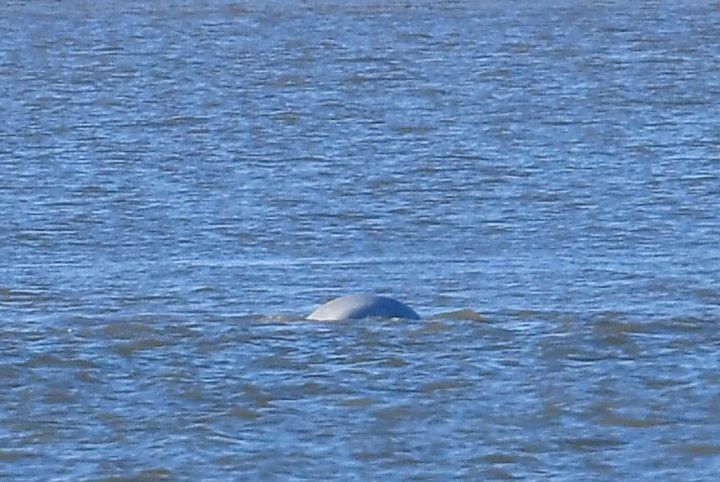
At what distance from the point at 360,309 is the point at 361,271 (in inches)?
67.4

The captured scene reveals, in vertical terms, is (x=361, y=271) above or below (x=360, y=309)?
below

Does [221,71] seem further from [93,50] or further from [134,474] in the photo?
[134,474]

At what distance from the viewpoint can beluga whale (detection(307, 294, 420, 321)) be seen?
40.9 feet

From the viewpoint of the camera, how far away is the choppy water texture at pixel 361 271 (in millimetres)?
10312

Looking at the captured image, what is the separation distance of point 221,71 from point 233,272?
14205mm

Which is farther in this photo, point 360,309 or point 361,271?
point 361,271

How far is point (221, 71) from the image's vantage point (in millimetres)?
28125

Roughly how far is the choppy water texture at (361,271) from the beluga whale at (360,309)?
61 millimetres

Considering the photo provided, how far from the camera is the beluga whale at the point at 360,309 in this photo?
40.9 ft

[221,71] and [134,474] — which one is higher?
[134,474]

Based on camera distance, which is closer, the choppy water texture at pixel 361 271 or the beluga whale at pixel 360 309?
the choppy water texture at pixel 361 271

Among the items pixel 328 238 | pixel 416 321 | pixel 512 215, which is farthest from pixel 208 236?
pixel 416 321

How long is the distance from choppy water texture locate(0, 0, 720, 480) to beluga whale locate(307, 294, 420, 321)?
2.4 inches

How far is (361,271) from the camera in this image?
14188 mm
